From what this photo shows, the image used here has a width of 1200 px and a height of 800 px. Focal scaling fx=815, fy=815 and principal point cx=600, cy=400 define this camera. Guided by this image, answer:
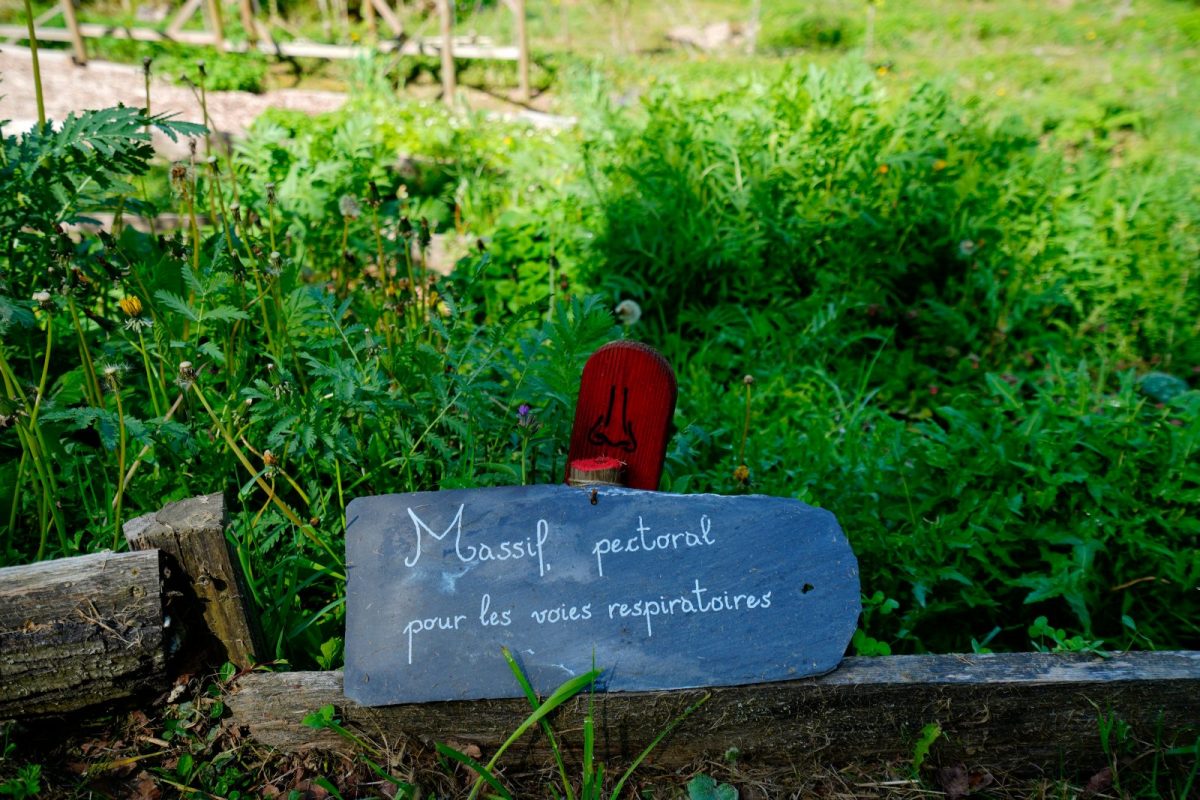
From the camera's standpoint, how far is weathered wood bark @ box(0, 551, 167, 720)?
4.80 ft

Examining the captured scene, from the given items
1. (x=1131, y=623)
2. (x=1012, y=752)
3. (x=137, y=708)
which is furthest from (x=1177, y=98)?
(x=137, y=708)

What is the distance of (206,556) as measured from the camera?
4.92 ft

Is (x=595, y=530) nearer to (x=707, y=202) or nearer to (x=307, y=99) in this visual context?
(x=707, y=202)

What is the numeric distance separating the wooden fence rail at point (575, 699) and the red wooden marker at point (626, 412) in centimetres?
44

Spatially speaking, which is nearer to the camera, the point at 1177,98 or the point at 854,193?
the point at 854,193

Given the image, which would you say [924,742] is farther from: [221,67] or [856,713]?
[221,67]

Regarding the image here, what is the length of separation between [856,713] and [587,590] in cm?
57

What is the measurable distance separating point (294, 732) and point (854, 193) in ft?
9.65

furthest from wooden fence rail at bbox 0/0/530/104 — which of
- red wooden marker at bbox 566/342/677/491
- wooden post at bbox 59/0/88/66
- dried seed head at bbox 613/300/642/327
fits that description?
red wooden marker at bbox 566/342/677/491

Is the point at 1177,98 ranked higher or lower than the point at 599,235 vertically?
higher

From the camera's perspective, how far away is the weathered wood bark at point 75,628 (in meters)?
1.46

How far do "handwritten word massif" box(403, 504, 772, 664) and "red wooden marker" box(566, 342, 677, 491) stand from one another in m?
0.12

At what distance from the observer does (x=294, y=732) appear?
1586 millimetres

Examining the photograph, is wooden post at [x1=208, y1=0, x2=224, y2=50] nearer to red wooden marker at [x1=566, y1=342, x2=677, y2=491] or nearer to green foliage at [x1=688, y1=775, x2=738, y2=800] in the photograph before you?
red wooden marker at [x1=566, y1=342, x2=677, y2=491]
